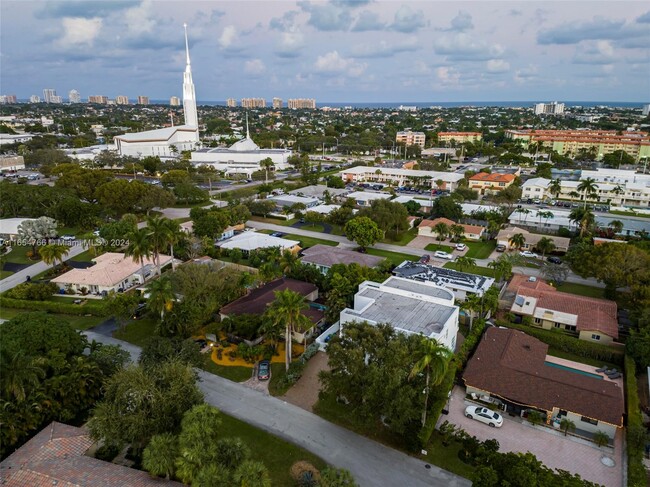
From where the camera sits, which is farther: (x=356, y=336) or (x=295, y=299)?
(x=295, y=299)

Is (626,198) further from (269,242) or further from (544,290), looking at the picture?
(269,242)

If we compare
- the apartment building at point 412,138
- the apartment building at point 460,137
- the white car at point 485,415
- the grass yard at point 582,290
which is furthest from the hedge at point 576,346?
the apartment building at point 460,137

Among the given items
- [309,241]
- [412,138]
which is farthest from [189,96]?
[309,241]

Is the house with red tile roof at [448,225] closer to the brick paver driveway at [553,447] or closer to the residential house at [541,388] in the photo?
the residential house at [541,388]

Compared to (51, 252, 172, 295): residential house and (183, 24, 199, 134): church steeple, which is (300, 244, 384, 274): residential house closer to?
(51, 252, 172, 295): residential house

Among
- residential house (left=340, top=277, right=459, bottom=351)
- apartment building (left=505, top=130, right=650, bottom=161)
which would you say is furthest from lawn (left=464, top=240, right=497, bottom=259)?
apartment building (left=505, top=130, right=650, bottom=161)

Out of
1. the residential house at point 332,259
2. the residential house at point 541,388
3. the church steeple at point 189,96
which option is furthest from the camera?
the church steeple at point 189,96

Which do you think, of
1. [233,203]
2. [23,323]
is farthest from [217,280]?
[233,203]

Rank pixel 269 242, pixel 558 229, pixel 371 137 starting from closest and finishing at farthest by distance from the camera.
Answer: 1. pixel 269 242
2. pixel 558 229
3. pixel 371 137
